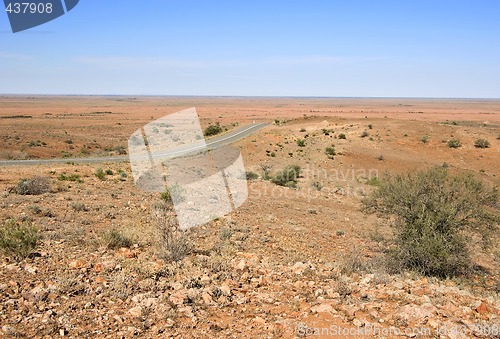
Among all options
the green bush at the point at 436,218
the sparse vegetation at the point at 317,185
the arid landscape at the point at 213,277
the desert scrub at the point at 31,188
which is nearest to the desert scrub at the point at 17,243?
the arid landscape at the point at 213,277

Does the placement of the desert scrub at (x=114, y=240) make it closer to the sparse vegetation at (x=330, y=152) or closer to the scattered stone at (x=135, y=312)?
the scattered stone at (x=135, y=312)

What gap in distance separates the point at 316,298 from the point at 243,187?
43.3 feet

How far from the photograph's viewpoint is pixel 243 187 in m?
19.1

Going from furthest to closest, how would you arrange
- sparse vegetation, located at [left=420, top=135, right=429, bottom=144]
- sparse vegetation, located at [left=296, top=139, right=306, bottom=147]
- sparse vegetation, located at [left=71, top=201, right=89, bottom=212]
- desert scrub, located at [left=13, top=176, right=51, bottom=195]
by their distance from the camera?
sparse vegetation, located at [left=420, top=135, right=429, bottom=144]
sparse vegetation, located at [left=296, top=139, right=306, bottom=147]
desert scrub, located at [left=13, top=176, right=51, bottom=195]
sparse vegetation, located at [left=71, top=201, right=89, bottom=212]

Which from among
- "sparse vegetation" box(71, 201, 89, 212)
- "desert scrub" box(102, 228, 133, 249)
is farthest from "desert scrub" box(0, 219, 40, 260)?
"sparse vegetation" box(71, 201, 89, 212)

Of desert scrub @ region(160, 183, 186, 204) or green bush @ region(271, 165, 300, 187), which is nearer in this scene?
desert scrub @ region(160, 183, 186, 204)

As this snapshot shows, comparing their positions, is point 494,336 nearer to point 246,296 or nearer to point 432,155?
point 246,296

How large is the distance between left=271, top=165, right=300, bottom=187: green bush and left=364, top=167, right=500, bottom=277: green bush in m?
11.0

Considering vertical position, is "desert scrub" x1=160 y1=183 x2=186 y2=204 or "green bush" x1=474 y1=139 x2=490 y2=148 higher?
"desert scrub" x1=160 y1=183 x2=186 y2=204

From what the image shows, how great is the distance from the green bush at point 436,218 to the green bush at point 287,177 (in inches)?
434

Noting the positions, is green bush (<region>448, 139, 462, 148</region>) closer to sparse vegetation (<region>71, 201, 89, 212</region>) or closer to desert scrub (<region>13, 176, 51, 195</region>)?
sparse vegetation (<region>71, 201, 89, 212</region>)

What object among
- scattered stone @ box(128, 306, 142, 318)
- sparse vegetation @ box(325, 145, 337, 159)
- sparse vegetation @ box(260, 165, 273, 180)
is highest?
scattered stone @ box(128, 306, 142, 318)

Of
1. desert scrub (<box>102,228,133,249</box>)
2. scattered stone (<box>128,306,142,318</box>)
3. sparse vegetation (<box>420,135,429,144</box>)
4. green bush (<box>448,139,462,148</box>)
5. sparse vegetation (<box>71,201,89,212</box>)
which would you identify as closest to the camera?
scattered stone (<box>128,306,142,318</box>)

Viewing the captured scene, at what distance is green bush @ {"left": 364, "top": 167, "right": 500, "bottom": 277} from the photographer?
9.05 m
